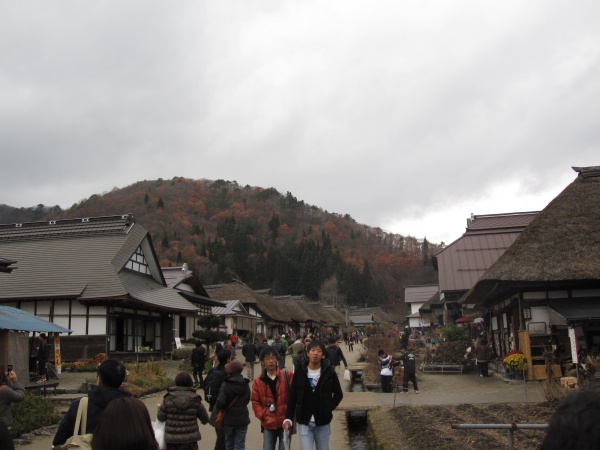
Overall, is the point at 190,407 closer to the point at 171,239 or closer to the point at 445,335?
the point at 445,335

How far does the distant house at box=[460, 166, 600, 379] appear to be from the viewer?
15.8 meters

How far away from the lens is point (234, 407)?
22.5ft

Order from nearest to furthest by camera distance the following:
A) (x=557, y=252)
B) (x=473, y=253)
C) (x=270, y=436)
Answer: (x=270, y=436) → (x=557, y=252) → (x=473, y=253)

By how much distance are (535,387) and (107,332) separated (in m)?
17.2

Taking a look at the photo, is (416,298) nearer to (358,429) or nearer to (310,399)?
(358,429)

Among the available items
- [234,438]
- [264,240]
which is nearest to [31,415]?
[234,438]

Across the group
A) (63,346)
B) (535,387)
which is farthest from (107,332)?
(535,387)

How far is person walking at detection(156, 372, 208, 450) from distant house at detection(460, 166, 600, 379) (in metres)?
12.2

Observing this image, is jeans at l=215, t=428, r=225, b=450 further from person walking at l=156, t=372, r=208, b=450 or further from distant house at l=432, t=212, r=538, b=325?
distant house at l=432, t=212, r=538, b=325

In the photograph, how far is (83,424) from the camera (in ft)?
14.7

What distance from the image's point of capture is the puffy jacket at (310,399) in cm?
618

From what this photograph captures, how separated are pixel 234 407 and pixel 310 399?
115cm

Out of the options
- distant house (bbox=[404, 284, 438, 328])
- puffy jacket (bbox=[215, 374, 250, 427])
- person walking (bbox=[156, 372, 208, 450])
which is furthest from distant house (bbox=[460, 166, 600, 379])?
distant house (bbox=[404, 284, 438, 328])

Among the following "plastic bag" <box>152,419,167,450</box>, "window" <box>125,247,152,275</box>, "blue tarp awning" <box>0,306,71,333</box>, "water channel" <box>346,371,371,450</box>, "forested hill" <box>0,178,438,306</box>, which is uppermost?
"forested hill" <box>0,178,438,306</box>
